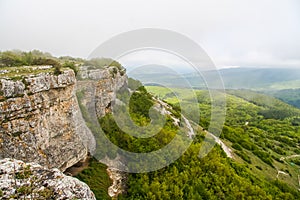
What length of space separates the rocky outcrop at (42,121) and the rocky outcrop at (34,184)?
2.66 metres

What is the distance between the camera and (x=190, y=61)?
23953 millimetres

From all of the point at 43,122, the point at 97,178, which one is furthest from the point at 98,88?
the point at 43,122

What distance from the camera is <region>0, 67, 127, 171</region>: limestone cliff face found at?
46.4 feet

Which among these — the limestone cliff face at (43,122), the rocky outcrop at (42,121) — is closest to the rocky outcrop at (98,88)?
the limestone cliff face at (43,122)

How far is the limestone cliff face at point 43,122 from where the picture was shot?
14.1 m

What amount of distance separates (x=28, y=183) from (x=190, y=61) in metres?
18.7

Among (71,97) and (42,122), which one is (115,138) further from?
(42,122)

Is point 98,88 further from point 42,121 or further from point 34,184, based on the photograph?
point 34,184

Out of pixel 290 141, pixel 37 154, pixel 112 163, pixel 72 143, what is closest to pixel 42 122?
pixel 37 154

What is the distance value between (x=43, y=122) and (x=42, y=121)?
0.55ft

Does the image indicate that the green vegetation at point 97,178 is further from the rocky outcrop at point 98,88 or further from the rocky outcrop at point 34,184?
the rocky outcrop at point 34,184

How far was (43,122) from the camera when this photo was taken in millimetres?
16766

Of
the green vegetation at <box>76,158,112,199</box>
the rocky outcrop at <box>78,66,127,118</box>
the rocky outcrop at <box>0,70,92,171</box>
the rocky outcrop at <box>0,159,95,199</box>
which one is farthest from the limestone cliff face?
the rocky outcrop at <box>78,66,127,118</box>

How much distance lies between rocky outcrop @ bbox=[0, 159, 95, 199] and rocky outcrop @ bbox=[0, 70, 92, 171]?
2.66 m
